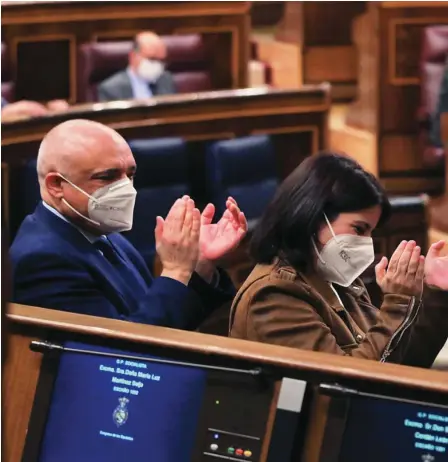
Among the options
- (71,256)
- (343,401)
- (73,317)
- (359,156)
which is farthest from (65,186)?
(359,156)

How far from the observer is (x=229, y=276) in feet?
7.41

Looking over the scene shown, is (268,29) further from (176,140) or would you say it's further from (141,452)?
(141,452)

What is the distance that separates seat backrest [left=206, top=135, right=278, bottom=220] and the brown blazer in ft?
3.90

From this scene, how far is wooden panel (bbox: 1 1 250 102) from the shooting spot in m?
5.10

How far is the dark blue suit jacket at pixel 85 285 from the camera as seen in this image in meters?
2.05

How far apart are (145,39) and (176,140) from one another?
5.23 feet

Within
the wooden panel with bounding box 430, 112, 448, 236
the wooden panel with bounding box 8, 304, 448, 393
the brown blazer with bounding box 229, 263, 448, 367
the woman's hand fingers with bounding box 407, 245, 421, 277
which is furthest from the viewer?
the wooden panel with bounding box 430, 112, 448, 236

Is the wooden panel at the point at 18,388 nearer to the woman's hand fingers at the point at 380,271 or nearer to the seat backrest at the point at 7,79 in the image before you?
the woman's hand fingers at the point at 380,271

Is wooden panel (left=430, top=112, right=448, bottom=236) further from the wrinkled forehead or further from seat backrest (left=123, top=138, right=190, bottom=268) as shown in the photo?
the wrinkled forehead

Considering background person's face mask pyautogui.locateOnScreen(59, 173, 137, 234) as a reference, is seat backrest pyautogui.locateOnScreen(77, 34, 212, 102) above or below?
above

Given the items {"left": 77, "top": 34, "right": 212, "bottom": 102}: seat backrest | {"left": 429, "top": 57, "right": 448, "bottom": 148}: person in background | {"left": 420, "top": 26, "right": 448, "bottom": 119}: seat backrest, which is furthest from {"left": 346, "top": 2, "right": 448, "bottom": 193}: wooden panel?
{"left": 77, "top": 34, "right": 212, "bottom": 102}: seat backrest

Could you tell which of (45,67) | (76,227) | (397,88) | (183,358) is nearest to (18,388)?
(183,358)

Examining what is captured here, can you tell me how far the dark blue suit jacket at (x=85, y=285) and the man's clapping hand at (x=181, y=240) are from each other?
0.03 m

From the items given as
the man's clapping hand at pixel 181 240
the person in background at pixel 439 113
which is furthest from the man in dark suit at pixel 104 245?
the person in background at pixel 439 113
